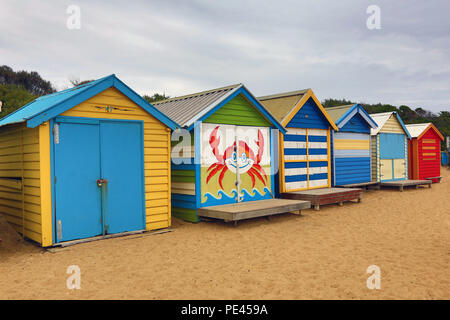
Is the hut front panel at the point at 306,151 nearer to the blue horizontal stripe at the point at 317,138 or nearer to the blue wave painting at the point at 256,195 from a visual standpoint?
the blue horizontal stripe at the point at 317,138

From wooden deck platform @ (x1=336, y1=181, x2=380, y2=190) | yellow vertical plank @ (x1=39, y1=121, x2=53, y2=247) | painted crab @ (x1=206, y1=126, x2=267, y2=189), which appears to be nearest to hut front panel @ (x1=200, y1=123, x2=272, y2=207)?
painted crab @ (x1=206, y1=126, x2=267, y2=189)

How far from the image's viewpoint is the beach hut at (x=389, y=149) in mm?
17281

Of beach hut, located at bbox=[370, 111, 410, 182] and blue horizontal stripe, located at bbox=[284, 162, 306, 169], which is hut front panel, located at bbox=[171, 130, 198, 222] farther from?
beach hut, located at bbox=[370, 111, 410, 182]

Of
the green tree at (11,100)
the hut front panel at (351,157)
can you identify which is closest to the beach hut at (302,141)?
the hut front panel at (351,157)

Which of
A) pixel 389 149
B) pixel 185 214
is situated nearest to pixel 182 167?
pixel 185 214

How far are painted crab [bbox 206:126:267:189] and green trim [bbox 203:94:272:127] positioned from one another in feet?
0.95

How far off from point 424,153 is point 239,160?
586 inches

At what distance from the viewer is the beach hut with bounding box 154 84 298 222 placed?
916cm

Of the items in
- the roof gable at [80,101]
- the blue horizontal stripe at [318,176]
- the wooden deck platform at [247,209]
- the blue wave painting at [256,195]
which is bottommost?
the wooden deck platform at [247,209]

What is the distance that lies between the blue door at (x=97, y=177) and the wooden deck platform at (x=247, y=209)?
166 centimetres

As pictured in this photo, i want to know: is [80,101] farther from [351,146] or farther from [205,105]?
[351,146]

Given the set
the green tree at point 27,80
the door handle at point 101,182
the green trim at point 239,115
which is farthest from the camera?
the green tree at point 27,80

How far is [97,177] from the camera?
289 inches
